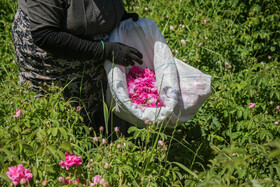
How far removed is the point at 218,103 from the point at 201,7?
1.72 meters

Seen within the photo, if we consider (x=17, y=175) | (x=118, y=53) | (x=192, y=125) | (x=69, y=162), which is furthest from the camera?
Result: (x=192, y=125)

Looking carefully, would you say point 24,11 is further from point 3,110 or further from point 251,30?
point 251,30

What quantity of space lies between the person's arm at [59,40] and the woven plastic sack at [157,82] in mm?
100

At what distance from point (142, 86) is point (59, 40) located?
0.64 meters

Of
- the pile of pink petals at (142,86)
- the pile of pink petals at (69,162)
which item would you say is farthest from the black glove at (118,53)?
the pile of pink petals at (69,162)

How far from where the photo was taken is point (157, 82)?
2.36 meters

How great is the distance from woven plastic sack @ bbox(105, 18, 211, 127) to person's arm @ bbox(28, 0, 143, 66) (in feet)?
0.33

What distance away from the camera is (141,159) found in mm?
1754

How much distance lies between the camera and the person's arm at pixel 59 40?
6.55ft

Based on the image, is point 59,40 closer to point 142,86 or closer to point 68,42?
point 68,42

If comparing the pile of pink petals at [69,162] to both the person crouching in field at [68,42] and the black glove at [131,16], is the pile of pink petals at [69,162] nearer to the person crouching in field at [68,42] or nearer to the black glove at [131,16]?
the person crouching in field at [68,42]

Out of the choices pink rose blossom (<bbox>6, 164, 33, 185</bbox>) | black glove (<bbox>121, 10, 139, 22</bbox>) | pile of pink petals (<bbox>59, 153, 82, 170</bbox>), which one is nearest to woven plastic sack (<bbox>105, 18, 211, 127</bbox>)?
black glove (<bbox>121, 10, 139, 22</bbox>)

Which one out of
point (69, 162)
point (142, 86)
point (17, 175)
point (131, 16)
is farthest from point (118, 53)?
point (17, 175)

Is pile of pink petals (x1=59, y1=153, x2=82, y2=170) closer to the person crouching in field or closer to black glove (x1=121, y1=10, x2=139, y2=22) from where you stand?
the person crouching in field
